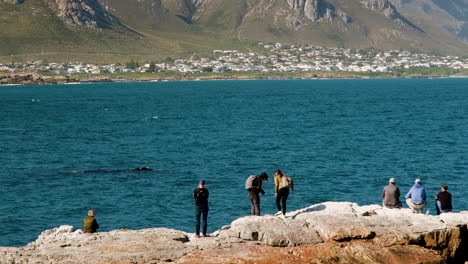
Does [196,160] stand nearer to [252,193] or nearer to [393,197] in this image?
[252,193]

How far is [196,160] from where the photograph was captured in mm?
63656

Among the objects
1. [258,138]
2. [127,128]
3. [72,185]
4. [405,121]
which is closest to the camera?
[72,185]

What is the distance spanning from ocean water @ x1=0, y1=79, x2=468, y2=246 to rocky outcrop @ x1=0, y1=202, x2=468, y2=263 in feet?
39.9

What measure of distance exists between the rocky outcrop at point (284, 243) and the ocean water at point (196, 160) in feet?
39.9

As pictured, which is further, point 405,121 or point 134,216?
point 405,121

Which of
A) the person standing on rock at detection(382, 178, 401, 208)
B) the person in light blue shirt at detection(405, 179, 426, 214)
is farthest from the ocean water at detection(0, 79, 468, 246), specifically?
the person in light blue shirt at detection(405, 179, 426, 214)

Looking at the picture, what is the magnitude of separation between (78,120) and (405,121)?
2156 inches

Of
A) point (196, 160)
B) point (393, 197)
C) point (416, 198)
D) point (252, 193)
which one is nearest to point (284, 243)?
point (252, 193)

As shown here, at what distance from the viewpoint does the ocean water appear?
4209 cm

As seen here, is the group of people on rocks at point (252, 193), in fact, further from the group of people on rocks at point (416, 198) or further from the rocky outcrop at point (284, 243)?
the group of people on rocks at point (416, 198)

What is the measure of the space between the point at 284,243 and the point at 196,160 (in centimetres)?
4036

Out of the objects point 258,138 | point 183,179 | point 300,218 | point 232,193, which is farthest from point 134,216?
point 258,138

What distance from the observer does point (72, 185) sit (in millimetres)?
49594

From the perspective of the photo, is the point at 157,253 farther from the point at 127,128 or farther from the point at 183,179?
the point at 127,128
